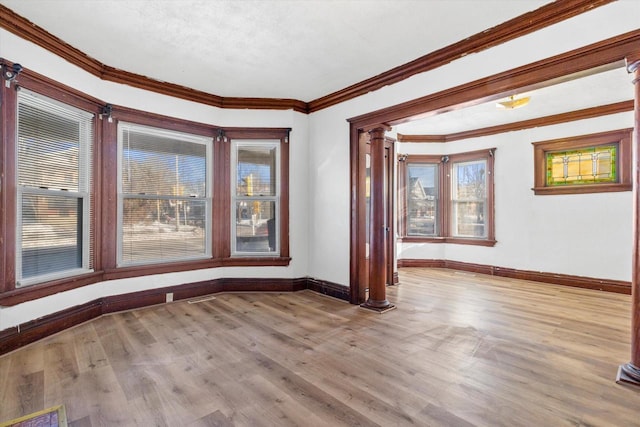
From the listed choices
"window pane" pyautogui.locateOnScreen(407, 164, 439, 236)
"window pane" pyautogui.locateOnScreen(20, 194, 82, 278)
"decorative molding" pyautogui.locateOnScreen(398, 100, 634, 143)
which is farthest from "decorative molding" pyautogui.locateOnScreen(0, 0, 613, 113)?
"window pane" pyautogui.locateOnScreen(407, 164, 439, 236)

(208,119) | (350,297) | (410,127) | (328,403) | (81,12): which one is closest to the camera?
(328,403)

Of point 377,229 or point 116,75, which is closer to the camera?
point 116,75

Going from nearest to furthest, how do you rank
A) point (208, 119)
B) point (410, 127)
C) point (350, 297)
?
1. point (350, 297)
2. point (208, 119)
3. point (410, 127)

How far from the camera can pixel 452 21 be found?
2666 millimetres

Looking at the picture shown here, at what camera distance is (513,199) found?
18.9 feet

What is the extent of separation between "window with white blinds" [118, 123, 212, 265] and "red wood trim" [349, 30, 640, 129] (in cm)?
278

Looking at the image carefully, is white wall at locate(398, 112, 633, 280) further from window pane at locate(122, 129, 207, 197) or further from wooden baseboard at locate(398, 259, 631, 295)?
window pane at locate(122, 129, 207, 197)

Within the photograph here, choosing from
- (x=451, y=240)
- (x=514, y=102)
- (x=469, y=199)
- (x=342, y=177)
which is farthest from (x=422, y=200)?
(x=342, y=177)

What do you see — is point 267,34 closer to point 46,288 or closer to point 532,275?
point 46,288

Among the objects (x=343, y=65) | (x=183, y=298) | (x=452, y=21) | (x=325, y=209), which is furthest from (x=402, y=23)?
(x=183, y=298)

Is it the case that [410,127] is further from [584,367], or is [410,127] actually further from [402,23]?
[584,367]

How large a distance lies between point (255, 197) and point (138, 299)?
6.60 ft

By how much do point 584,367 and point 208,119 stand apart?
4.93 metres

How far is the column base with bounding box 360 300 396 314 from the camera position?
3826 millimetres
